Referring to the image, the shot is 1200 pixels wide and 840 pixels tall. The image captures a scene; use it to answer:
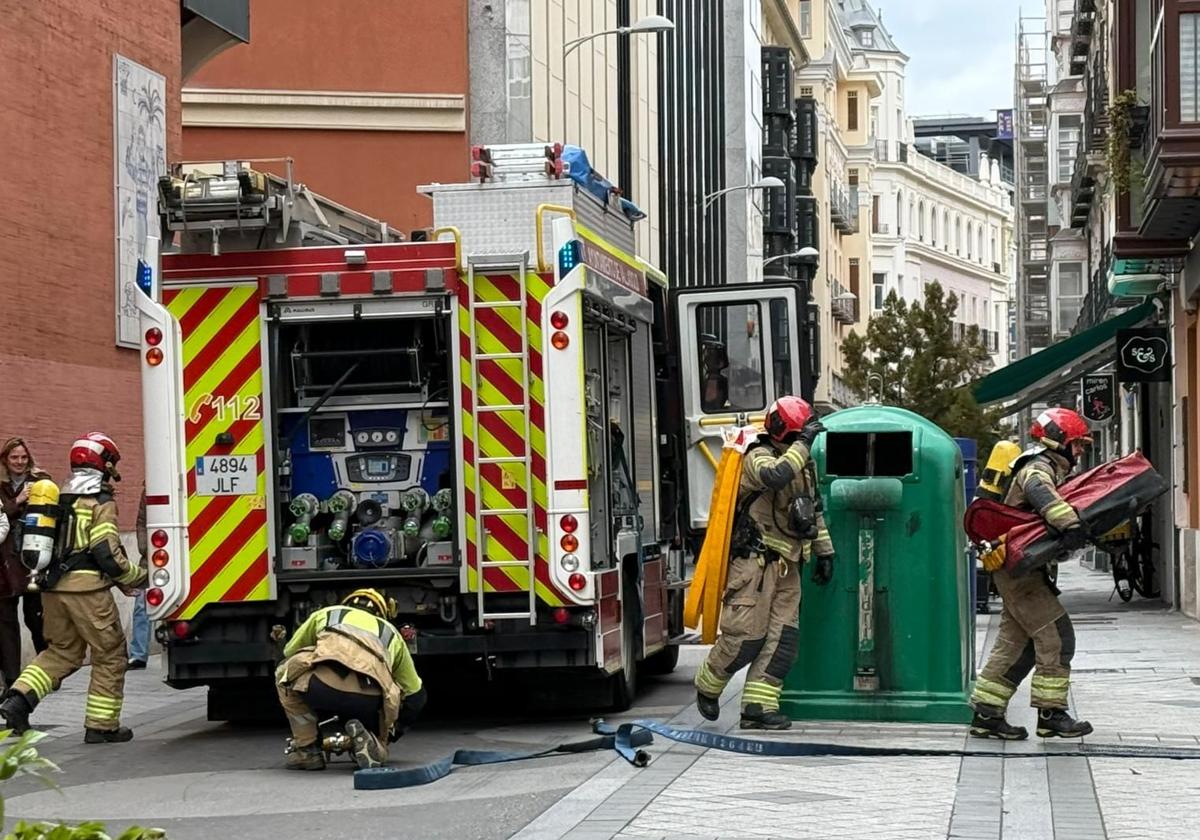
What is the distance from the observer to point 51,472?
698 inches

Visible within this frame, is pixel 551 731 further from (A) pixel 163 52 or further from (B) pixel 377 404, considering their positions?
(A) pixel 163 52

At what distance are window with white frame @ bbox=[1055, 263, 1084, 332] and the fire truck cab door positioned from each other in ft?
141

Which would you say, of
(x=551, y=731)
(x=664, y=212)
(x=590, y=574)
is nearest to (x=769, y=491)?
(x=590, y=574)

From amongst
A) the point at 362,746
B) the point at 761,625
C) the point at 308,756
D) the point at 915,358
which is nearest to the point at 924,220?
the point at 915,358

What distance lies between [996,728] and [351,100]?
22483 mm

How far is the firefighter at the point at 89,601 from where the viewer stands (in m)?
12.1

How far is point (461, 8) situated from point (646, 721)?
21.5 meters

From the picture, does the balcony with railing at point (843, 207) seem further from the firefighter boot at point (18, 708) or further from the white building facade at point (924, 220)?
the firefighter boot at point (18, 708)

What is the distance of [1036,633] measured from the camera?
1091cm

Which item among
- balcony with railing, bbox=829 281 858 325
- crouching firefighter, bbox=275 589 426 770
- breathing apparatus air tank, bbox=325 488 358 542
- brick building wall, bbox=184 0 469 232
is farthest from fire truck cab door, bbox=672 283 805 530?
balcony with railing, bbox=829 281 858 325

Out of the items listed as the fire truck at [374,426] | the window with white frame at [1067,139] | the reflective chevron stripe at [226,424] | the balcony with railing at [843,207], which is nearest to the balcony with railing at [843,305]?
the balcony with railing at [843,207]

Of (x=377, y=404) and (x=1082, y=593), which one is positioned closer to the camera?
(x=377, y=404)

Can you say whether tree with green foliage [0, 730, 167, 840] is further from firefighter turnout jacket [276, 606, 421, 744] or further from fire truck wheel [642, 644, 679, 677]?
fire truck wheel [642, 644, 679, 677]

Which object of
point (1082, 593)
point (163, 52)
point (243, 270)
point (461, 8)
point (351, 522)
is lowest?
point (1082, 593)
